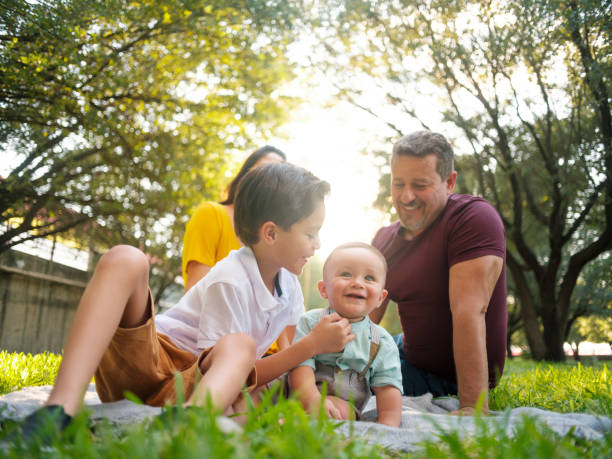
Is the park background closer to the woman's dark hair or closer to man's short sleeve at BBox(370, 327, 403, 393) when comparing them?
the woman's dark hair

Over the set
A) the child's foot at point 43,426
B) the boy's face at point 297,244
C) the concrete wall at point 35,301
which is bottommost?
the concrete wall at point 35,301

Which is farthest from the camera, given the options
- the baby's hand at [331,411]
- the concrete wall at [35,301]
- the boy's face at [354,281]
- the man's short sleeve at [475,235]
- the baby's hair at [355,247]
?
the concrete wall at [35,301]

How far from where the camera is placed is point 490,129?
399 inches

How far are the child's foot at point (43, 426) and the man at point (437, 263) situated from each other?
6.32 feet

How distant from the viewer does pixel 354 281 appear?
8.09ft

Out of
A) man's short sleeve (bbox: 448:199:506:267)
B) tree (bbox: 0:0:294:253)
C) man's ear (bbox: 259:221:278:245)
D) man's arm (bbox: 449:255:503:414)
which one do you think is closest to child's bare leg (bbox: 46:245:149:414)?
man's ear (bbox: 259:221:278:245)

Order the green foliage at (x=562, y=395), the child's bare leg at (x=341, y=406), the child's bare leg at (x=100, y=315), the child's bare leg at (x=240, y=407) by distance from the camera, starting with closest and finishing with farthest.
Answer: the child's bare leg at (x=100, y=315), the child's bare leg at (x=240, y=407), the child's bare leg at (x=341, y=406), the green foliage at (x=562, y=395)

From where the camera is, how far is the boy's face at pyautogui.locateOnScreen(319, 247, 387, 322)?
247cm

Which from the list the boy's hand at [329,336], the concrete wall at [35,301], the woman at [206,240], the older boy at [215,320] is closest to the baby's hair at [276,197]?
the older boy at [215,320]

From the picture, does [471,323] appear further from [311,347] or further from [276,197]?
[276,197]

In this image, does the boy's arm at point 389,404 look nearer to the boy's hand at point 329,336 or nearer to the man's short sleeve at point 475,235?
the boy's hand at point 329,336

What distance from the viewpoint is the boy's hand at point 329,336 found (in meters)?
2.24

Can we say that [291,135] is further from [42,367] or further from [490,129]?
[42,367]

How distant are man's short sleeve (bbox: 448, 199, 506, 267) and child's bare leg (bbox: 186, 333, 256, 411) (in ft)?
4.67
